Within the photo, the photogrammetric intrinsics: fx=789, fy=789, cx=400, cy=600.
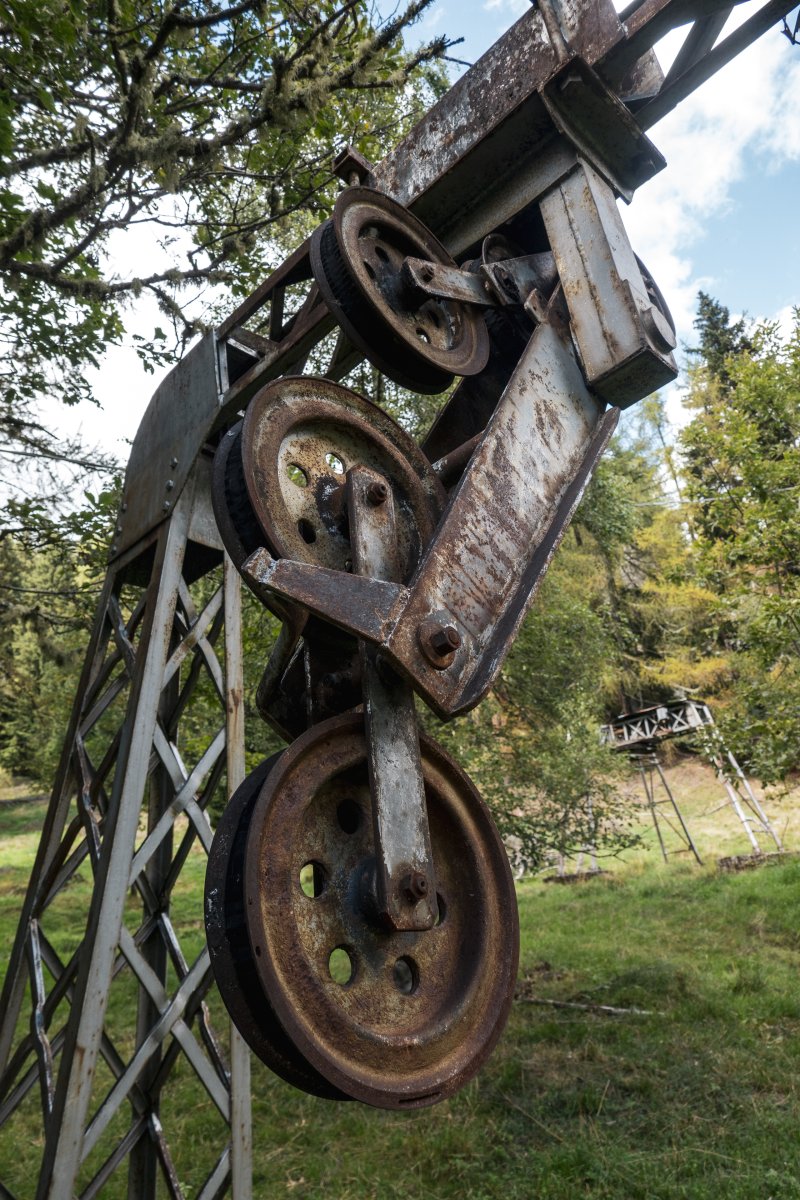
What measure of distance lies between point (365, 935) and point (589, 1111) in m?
4.95

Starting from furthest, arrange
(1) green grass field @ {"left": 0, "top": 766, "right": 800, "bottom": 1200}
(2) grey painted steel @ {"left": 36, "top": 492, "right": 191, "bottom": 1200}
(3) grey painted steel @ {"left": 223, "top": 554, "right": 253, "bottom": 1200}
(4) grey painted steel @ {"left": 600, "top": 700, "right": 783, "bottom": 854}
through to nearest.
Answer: (4) grey painted steel @ {"left": 600, "top": 700, "right": 783, "bottom": 854} → (1) green grass field @ {"left": 0, "top": 766, "right": 800, "bottom": 1200} → (3) grey painted steel @ {"left": 223, "top": 554, "right": 253, "bottom": 1200} → (2) grey painted steel @ {"left": 36, "top": 492, "right": 191, "bottom": 1200}

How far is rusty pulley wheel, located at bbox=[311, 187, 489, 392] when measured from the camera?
177 cm

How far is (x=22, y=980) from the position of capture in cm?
341

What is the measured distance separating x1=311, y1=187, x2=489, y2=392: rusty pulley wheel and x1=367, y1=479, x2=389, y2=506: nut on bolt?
0.44 m

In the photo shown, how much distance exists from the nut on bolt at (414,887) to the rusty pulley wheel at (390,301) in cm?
114

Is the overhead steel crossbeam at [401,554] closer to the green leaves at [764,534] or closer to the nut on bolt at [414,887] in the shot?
the nut on bolt at [414,887]

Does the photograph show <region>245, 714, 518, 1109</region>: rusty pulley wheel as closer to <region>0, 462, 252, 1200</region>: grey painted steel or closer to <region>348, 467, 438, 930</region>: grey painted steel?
<region>348, 467, 438, 930</region>: grey painted steel

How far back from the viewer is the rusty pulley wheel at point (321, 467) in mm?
1426

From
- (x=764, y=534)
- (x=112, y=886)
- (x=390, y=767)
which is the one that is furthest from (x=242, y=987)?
(x=764, y=534)

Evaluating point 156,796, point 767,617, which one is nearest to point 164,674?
point 156,796

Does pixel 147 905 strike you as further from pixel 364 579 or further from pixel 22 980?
pixel 364 579

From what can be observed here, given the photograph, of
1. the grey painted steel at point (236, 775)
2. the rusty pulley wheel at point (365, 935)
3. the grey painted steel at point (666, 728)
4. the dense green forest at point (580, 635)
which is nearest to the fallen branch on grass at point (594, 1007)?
the dense green forest at point (580, 635)

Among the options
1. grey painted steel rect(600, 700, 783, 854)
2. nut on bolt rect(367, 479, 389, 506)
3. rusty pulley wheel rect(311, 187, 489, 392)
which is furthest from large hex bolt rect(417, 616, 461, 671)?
grey painted steel rect(600, 700, 783, 854)

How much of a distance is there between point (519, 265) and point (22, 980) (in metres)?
3.46
